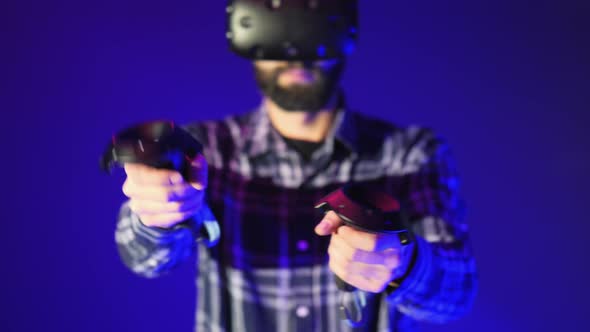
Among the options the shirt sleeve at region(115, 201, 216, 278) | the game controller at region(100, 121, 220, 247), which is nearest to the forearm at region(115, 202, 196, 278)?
the shirt sleeve at region(115, 201, 216, 278)

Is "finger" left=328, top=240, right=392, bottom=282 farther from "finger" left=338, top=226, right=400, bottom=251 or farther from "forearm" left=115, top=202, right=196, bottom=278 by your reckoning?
"forearm" left=115, top=202, right=196, bottom=278

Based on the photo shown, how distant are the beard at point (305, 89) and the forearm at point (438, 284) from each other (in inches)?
9.0

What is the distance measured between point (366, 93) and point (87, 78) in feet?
1.86

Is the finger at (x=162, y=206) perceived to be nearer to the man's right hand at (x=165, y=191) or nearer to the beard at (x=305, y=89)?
the man's right hand at (x=165, y=191)

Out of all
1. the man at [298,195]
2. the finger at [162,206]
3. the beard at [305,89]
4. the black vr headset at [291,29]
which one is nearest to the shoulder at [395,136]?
the man at [298,195]

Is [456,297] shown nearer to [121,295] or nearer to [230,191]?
[230,191]

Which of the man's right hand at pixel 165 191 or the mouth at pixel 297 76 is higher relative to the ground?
the mouth at pixel 297 76

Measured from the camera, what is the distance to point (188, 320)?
1182 mm

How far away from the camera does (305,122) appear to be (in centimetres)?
77

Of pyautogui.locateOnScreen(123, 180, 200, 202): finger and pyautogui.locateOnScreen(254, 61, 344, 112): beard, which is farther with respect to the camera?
pyautogui.locateOnScreen(254, 61, 344, 112): beard

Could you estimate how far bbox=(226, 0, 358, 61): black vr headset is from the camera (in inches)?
21.3

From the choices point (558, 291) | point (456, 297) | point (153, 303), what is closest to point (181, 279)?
point (153, 303)

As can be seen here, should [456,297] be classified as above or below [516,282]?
above

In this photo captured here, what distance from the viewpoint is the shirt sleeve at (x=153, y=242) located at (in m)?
0.54
